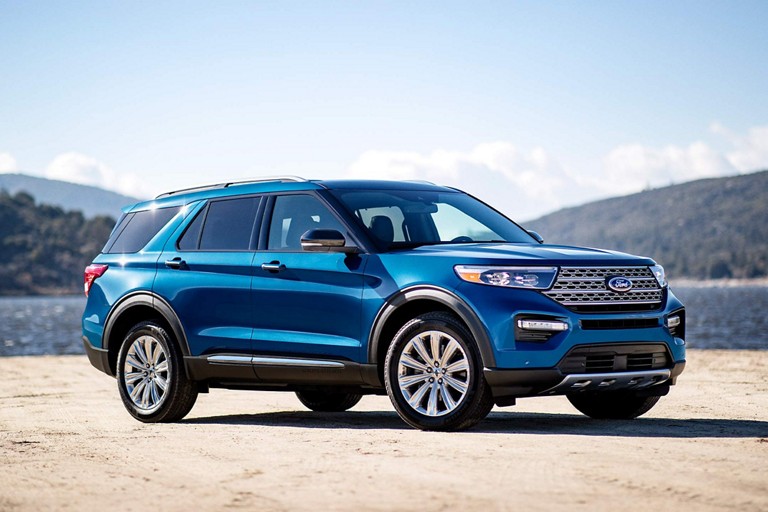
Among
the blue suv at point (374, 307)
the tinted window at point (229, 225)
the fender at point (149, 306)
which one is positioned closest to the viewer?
the blue suv at point (374, 307)

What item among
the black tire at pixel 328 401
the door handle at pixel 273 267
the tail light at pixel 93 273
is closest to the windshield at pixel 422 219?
the door handle at pixel 273 267

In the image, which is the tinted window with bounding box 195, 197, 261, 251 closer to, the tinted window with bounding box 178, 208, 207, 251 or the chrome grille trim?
the tinted window with bounding box 178, 208, 207, 251

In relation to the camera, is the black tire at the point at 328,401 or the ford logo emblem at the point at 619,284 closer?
the ford logo emblem at the point at 619,284

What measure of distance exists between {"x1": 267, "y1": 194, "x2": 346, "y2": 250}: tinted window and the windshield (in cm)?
20

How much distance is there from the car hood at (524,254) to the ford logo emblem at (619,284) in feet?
0.46

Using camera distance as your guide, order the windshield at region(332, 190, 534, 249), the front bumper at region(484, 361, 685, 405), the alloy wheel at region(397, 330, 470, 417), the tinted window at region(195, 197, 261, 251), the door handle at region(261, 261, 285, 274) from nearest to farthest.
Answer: the front bumper at region(484, 361, 685, 405) < the alloy wheel at region(397, 330, 470, 417) < the windshield at region(332, 190, 534, 249) < the door handle at region(261, 261, 285, 274) < the tinted window at region(195, 197, 261, 251)

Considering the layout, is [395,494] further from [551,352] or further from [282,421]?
[282,421]

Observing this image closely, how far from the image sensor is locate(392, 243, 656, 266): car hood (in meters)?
8.17

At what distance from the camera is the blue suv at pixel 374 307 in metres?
8.10

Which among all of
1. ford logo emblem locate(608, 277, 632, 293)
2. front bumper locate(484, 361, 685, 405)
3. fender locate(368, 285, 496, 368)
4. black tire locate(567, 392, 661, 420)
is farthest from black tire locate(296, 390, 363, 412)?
ford logo emblem locate(608, 277, 632, 293)

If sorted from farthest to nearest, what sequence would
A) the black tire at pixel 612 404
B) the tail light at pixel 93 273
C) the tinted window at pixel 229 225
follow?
the tail light at pixel 93 273, the tinted window at pixel 229 225, the black tire at pixel 612 404

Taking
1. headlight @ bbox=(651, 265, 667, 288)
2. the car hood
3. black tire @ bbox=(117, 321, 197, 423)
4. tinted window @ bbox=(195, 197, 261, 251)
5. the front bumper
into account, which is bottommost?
black tire @ bbox=(117, 321, 197, 423)

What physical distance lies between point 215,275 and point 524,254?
2.80m

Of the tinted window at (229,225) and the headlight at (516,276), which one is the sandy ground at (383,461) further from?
the tinted window at (229,225)
